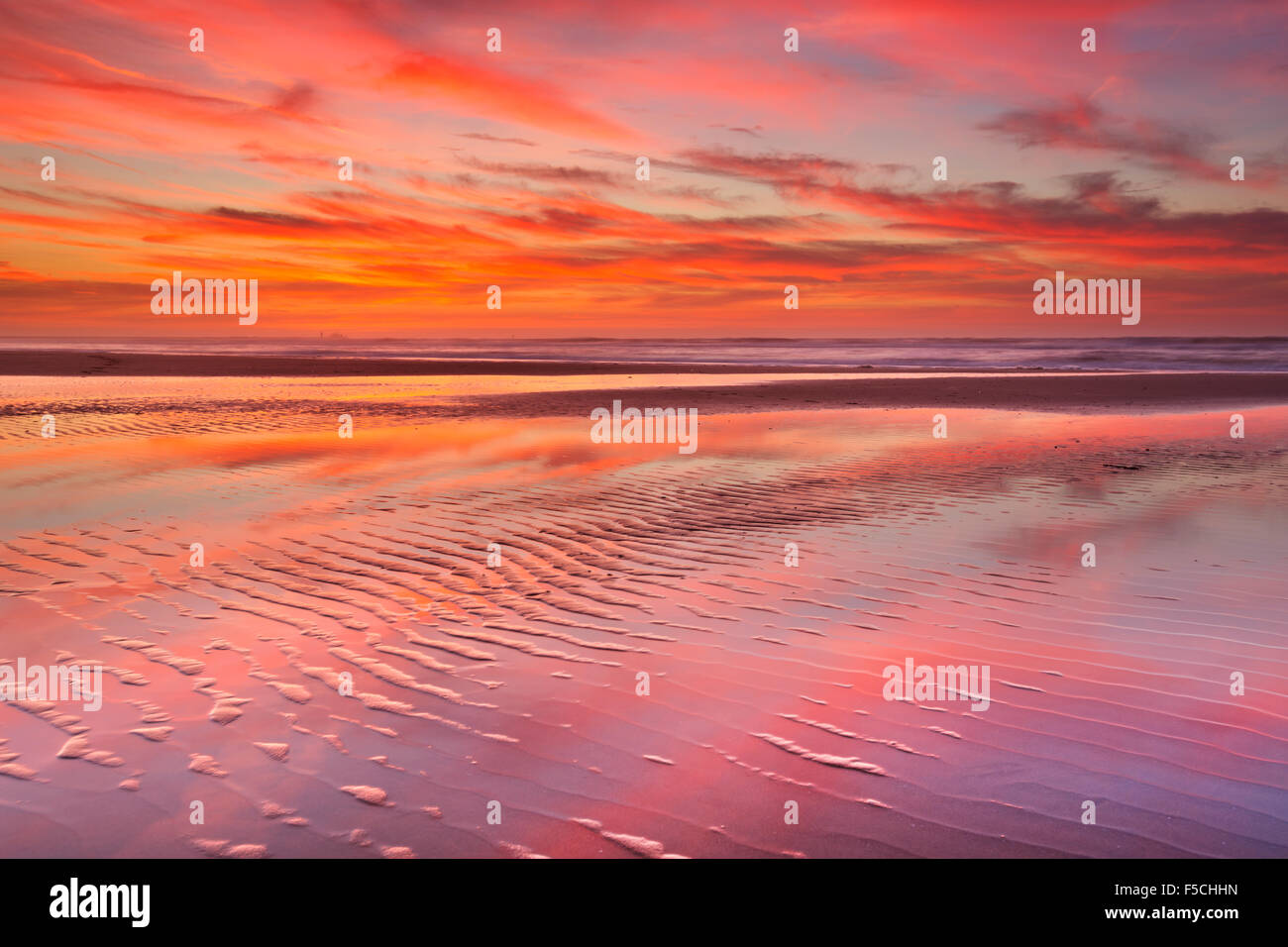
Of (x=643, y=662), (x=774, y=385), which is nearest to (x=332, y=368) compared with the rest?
(x=774, y=385)

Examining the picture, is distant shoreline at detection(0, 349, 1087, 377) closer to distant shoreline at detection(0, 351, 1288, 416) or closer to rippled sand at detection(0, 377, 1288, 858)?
distant shoreline at detection(0, 351, 1288, 416)

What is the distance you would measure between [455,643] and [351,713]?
1.09 meters

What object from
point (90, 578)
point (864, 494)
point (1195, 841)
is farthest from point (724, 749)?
point (864, 494)

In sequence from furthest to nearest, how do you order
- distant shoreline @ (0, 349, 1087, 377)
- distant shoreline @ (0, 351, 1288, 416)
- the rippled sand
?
1. distant shoreline @ (0, 349, 1087, 377)
2. distant shoreline @ (0, 351, 1288, 416)
3. the rippled sand

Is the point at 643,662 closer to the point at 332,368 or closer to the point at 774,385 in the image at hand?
the point at 774,385

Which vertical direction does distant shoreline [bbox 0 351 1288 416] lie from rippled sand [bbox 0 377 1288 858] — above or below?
above

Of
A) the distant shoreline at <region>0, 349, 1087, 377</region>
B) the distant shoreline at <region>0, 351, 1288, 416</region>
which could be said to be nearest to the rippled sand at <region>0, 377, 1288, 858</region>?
the distant shoreline at <region>0, 351, 1288, 416</region>

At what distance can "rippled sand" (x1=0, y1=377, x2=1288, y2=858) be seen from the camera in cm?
350

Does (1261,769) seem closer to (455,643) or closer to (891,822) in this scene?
(891,822)

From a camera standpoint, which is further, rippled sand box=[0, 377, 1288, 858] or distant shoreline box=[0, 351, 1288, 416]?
distant shoreline box=[0, 351, 1288, 416]

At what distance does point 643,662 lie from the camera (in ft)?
17.1

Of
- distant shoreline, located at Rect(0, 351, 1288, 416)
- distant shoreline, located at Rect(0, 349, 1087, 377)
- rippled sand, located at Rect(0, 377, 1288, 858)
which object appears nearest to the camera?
rippled sand, located at Rect(0, 377, 1288, 858)

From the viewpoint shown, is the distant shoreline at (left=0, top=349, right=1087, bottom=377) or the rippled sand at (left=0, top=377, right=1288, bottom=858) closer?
the rippled sand at (left=0, top=377, right=1288, bottom=858)
